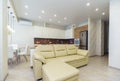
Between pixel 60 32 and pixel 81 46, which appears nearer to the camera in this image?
pixel 81 46

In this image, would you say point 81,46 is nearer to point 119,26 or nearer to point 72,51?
point 72,51

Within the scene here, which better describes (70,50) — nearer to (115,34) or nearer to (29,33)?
(115,34)

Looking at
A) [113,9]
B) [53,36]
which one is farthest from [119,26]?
[53,36]

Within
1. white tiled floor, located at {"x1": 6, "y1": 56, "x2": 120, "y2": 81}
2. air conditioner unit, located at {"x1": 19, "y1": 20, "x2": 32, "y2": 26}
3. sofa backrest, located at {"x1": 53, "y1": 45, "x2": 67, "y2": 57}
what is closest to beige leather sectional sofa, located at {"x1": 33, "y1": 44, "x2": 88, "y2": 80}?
sofa backrest, located at {"x1": 53, "y1": 45, "x2": 67, "y2": 57}

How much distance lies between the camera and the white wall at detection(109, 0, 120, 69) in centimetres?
370

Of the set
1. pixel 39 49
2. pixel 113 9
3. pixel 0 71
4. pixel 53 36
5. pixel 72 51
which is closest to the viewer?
pixel 0 71

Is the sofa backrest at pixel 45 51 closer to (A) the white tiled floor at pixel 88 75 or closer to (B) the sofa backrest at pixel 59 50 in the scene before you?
(B) the sofa backrest at pixel 59 50

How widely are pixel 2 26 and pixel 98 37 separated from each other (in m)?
6.67

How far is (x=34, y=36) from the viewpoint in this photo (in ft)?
26.6

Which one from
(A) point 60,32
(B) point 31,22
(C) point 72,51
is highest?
(B) point 31,22

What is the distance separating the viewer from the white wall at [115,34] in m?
3.70

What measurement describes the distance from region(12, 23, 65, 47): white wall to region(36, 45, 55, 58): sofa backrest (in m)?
4.59

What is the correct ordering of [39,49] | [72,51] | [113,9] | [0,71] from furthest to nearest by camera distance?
1. [72,51]
2. [113,9]
3. [39,49]
4. [0,71]

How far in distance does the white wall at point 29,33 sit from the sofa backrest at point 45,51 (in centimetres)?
459
